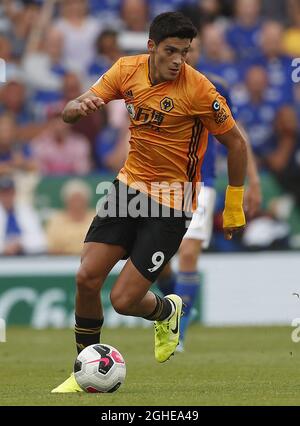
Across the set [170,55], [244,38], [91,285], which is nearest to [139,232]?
→ [91,285]

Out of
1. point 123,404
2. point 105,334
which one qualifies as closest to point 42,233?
point 105,334

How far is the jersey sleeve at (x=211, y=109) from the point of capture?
7.64 meters

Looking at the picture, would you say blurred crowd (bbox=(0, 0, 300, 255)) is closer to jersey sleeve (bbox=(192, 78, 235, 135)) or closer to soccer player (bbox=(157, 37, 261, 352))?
soccer player (bbox=(157, 37, 261, 352))

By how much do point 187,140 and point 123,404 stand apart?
7.12 ft

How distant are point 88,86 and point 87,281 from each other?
9298 mm

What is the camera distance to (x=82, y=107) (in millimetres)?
7223

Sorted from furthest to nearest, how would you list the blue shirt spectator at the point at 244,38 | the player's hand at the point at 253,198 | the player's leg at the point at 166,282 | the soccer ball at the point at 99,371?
the blue shirt spectator at the point at 244,38, the player's leg at the point at 166,282, the player's hand at the point at 253,198, the soccer ball at the point at 99,371

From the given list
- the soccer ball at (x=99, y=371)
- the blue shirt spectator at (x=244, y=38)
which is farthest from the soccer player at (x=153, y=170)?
the blue shirt spectator at (x=244, y=38)

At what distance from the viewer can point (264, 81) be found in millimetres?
16734

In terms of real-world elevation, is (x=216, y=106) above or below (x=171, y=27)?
below

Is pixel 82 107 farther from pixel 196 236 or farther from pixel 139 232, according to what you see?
pixel 196 236

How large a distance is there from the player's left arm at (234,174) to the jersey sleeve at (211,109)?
8cm

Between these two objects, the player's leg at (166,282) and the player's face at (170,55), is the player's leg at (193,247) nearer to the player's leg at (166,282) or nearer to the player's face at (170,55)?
the player's leg at (166,282)

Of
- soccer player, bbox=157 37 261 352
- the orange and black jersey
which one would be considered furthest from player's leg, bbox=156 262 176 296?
the orange and black jersey
